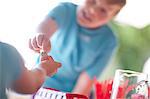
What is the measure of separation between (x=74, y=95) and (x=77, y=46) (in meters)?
0.19

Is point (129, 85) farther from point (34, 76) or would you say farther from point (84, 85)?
point (34, 76)

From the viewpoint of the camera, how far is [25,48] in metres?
1.17

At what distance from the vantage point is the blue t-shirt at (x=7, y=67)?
3.76ft

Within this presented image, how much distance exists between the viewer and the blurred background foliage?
125 centimetres

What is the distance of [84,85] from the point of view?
1.22 meters

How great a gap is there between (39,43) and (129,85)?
40 centimetres

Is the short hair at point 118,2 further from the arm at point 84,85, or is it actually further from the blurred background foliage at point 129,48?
the arm at point 84,85

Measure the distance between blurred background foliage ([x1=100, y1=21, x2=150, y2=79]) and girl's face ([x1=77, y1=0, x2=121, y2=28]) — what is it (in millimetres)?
43

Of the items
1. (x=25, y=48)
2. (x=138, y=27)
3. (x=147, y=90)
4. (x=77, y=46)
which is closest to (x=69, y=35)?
(x=77, y=46)

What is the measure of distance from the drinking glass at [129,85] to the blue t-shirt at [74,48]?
9 centimetres

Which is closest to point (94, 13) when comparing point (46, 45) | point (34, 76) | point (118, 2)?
point (118, 2)

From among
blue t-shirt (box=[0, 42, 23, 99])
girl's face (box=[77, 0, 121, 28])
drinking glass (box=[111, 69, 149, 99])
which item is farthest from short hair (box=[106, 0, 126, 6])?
blue t-shirt (box=[0, 42, 23, 99])

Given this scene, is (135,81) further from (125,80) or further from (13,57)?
(13,57)

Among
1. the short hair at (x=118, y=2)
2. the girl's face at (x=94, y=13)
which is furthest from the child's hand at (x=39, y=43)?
the short hair at (x=118, y=2)
